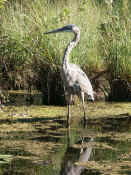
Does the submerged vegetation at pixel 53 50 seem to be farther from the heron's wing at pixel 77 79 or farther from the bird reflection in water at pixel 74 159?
the bird reflection in water at pixel 74 159

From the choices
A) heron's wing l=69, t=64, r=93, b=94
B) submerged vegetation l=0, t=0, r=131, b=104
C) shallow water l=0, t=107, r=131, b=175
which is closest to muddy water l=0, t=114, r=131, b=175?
shallow water l=0, t=107, r=131, b=175

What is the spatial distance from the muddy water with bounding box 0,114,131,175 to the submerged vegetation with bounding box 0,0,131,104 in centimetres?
178

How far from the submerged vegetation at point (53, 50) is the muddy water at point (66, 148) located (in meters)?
1.78

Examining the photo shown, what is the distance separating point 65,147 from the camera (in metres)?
7.00

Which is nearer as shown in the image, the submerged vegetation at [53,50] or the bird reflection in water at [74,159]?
the bird reflection in water at [74,159]

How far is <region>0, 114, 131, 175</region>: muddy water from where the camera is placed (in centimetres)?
588

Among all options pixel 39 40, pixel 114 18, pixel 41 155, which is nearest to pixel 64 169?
pixel 41 155

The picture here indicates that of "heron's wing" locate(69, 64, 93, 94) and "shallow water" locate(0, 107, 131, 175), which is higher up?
"heron's wing" locate(69, 64, 93, 94)

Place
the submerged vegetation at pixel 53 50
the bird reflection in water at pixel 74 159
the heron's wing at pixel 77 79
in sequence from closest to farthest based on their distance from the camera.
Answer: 1. the bird reflection in water at pixel 74 159
2. the heron's wing at pixel 77 79
3. the submerged vegetation at pixel 53 50

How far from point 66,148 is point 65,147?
5cm

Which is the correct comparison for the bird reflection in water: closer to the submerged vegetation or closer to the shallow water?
the shallow water

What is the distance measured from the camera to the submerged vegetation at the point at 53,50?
34.5 feet

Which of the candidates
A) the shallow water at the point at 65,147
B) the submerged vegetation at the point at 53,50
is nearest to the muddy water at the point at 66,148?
the shallow water at the point at 65,147

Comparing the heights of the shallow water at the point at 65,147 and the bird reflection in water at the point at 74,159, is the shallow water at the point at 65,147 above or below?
above
